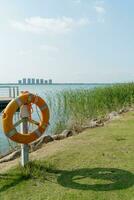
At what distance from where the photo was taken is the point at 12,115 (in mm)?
5367

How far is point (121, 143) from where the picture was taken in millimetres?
6879

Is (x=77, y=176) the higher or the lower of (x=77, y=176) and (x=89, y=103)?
the lower

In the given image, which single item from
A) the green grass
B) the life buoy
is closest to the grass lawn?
the life buoy

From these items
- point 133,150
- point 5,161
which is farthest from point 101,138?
point 5,161

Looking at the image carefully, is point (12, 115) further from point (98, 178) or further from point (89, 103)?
point (89, 103)

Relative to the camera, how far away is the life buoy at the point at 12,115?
5.35m

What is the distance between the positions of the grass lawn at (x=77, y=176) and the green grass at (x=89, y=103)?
722cm

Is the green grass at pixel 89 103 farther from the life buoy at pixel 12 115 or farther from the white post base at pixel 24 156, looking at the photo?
the white post base at pixel 24 156

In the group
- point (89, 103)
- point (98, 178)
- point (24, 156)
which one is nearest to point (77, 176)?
point (98, 178)

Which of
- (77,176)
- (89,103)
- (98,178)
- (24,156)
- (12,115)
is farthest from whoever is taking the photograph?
(89,103)

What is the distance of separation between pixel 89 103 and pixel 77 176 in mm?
9572

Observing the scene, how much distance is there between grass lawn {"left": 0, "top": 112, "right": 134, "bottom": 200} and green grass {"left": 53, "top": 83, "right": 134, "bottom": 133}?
7.22 m

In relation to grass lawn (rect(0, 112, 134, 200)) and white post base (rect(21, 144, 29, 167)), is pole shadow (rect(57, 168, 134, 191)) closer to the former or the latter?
grass lawn (rect(0, 112, 134, 200))

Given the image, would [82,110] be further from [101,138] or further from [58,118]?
[101,138]
